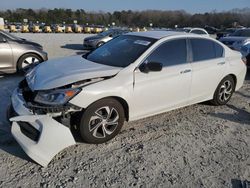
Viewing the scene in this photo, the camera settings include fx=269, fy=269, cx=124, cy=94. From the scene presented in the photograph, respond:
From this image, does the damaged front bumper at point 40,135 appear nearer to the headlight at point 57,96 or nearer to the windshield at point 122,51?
the headlight at point 57,96

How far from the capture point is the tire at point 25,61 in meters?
7.41

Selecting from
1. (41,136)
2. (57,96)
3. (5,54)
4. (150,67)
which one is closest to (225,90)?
(150,67)

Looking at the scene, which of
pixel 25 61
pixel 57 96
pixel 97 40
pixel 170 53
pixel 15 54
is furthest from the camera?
pixel 97 40

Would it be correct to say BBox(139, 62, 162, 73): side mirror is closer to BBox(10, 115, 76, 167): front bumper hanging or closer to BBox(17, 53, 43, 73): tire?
BBox(10, 115, 76, 167): front bumper hanging

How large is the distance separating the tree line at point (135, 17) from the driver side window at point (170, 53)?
72.8m

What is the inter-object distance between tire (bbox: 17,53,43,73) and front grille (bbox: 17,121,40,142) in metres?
4.41

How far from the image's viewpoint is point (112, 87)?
3.74 m

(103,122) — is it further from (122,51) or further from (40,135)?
(122,51)

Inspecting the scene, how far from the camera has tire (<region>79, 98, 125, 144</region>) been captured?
11.9ft

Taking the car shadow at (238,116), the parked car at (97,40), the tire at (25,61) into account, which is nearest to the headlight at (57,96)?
the car shadow at (238,116)

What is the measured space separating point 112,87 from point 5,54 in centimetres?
458

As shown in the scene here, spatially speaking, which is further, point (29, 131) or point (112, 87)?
Answer: point (112, 87)

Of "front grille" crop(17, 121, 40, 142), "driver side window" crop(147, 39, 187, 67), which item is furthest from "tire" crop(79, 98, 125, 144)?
"driver side window" crop(147, 39, 187, 67)

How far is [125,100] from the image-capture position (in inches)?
154
